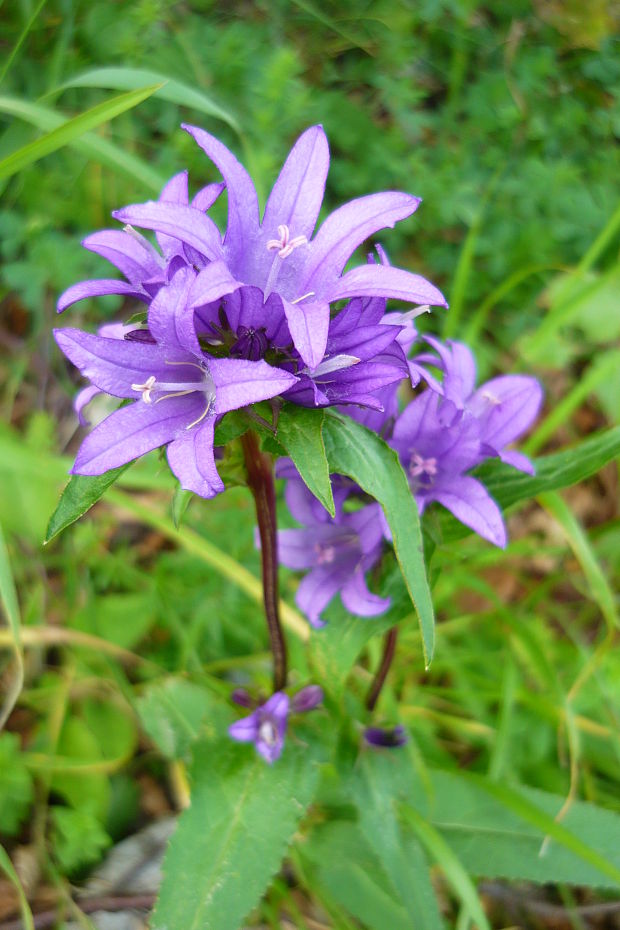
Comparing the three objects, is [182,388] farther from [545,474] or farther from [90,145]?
[90,145]

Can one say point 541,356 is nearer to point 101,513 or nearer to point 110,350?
point 101,513

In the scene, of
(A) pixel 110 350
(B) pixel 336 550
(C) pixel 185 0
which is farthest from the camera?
(C) pixel 185 0

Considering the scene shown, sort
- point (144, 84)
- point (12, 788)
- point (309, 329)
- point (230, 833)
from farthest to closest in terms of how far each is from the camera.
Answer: point (12, 788) → point (144, 84) → point (230, 833) → point (309, 329)

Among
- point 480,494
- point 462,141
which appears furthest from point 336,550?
point 462,141

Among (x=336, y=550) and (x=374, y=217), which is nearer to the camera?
(x=374, y=217)

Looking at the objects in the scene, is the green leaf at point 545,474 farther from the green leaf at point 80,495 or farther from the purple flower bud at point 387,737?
the green leaf at point 80,495

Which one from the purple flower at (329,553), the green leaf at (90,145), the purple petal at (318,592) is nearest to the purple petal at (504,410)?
the purple flower at (329,553)

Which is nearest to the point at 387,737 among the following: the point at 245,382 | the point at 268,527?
the point at 268,527
